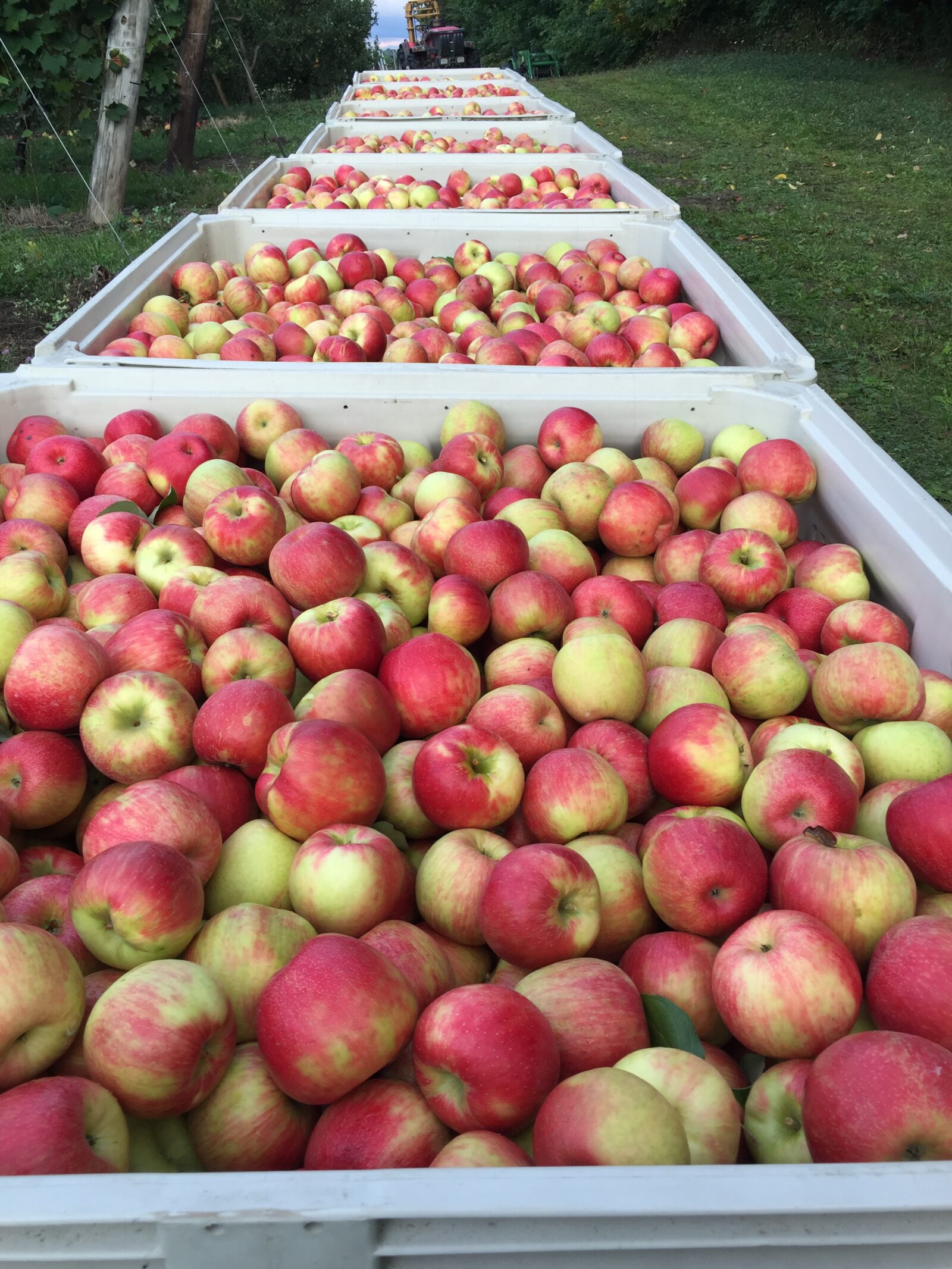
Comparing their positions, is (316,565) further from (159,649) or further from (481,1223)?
(481,1223)

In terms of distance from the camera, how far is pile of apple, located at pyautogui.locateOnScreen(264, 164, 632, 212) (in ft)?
16.6

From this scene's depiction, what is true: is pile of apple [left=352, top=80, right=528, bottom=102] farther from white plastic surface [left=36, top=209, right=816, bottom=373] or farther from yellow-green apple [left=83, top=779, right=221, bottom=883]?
yellow-green apple [left=83, top=779, right=221, bottom=883]

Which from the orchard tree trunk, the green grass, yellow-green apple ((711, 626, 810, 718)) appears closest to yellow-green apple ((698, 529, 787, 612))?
yellow-green apple ((711, 626, 810, 718))

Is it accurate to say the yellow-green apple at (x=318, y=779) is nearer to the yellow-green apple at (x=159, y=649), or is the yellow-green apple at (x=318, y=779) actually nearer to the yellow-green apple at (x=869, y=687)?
the yellow-green apple at (x=159, y=649)

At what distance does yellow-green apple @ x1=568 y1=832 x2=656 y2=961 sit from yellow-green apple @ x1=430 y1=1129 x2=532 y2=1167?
1.44ft

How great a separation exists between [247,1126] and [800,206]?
398 inches

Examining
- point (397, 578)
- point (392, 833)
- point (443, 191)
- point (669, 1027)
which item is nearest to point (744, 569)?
point (397, 578)

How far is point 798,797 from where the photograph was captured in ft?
4.85

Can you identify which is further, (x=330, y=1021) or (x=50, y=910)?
(x=50, y=910)

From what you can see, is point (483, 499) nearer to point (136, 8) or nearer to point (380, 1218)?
point (380, 1218)

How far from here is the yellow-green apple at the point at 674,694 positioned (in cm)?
180

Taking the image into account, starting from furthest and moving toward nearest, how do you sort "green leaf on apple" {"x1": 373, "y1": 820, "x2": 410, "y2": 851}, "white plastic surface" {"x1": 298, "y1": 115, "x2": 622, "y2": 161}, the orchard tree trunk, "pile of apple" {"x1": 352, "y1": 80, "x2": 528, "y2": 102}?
"pile of apple" {"x1": 352, "y1": 80, "x2": 528, "y2": 102}
"white plastic surface" {"x1": 298, "y1": 115, "x2": 622, "y2": 161}
the orchard tree trunk
"green leaf on apple" {"x1": 373, "y1": 820, "x2": 410, "y2": 851}

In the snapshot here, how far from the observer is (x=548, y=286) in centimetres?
379

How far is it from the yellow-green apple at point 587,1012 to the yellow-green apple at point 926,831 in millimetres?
518
